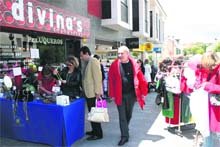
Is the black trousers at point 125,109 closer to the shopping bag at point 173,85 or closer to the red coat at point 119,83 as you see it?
the red coat at point 119,83

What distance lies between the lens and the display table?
4.59m

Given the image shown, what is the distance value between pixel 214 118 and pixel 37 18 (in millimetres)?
4380

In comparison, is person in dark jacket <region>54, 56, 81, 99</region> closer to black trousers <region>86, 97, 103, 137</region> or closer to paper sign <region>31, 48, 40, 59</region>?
black trousers <region>86, 97, 103, 137</region>

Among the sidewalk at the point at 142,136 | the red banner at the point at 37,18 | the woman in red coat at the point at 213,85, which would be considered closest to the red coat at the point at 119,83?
the sidewalk at the point at 142,136

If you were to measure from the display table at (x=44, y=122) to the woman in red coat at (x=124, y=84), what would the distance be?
751mm

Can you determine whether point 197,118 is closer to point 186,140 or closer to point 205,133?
point 205,133

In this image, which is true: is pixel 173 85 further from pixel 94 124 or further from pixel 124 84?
pixel 94 124

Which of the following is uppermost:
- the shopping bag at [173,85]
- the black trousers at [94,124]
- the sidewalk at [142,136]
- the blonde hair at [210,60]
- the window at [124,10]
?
the window at [124,10]

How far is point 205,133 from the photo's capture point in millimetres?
3576

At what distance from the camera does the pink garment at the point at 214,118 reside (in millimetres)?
3484

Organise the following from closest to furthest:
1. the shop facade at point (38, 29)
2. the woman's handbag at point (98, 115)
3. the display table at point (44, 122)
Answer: the display table at point (44, 122)
the woman's handbag at point (98, 115)
the shop facade at point (38, 29)

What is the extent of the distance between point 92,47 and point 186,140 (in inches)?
270

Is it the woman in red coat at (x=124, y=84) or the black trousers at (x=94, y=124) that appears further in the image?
the black trousers at (x=94, y=124)

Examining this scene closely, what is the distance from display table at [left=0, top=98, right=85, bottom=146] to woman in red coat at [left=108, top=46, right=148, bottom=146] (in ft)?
2.47
